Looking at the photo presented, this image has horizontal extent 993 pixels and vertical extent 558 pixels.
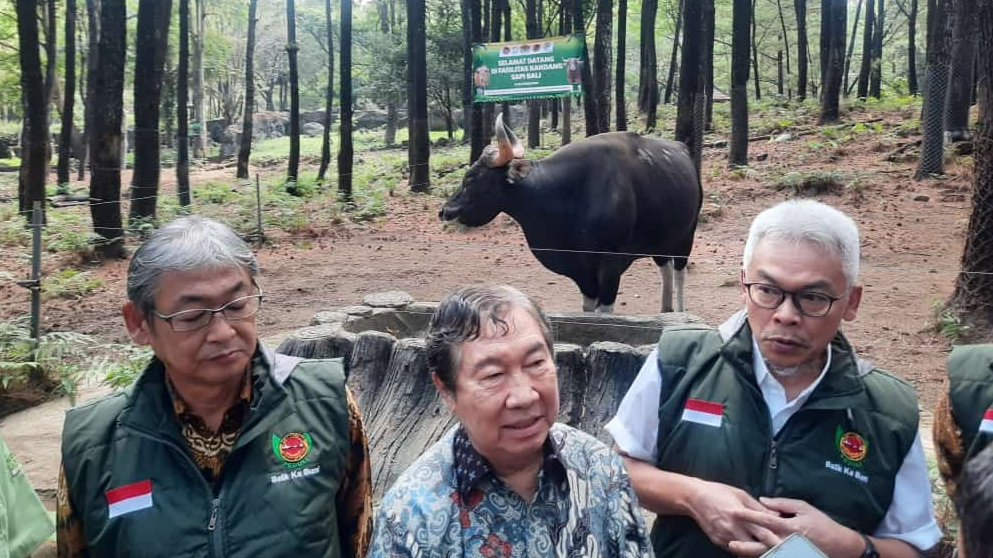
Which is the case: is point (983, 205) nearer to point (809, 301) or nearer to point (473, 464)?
point (809, 301)

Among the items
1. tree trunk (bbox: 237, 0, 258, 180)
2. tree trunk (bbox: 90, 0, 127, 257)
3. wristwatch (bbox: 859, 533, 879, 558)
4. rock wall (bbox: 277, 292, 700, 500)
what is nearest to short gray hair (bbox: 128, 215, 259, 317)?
wristwatch (bbox: 859, 533, 879, 558)

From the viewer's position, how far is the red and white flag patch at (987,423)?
2.14m

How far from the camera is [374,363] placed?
475 centimetres

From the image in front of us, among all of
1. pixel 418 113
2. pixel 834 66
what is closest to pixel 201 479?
pixel 418 113

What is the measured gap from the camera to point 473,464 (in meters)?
1.79

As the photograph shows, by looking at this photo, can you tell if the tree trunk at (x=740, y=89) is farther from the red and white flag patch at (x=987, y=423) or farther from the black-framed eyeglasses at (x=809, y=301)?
the black-framed eyeglasses at (x=809, y=301)

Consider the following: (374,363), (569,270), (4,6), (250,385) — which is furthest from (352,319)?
(4,6)

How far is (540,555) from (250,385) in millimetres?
973

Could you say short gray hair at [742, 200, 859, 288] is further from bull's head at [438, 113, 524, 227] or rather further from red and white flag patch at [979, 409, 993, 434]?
bull's head at [438, 113, 524, 227]

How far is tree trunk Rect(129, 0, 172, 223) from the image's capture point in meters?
12.1

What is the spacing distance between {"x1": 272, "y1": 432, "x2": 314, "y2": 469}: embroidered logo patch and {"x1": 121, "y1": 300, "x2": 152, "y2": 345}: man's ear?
17.3 inches

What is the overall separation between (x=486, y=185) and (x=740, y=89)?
38.7 feet

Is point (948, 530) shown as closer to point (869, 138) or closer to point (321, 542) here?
point (321, 542)

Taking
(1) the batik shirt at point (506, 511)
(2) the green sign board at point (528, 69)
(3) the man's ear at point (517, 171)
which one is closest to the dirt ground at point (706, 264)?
(3) the man's ear at point (517, 171)
